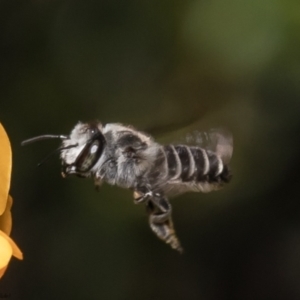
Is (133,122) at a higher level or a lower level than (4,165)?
lower

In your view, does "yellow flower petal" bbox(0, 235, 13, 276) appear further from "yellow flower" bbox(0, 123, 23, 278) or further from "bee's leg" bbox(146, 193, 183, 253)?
"bee's leg" bbox(146, 193, 183, 253)

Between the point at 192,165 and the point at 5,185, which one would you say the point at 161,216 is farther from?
the point at 5,185

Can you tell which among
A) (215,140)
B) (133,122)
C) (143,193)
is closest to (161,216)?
(143,193)

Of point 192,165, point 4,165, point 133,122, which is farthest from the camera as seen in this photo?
point 133,122

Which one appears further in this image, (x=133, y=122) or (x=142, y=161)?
(x=133, y=122)

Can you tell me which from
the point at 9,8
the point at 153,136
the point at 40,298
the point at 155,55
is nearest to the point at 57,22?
the point at 9,8

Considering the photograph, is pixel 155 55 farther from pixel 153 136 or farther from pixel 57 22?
pixel 153 136

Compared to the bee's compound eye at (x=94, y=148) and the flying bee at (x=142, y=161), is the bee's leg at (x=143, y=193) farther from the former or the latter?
the bee's compound eye at (x=94, y=148)
